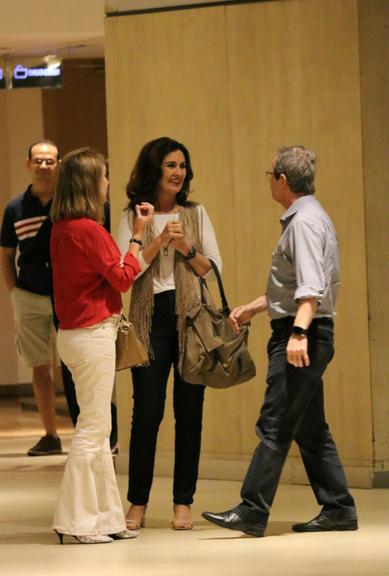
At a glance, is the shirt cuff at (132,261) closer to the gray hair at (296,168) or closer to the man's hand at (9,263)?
the gray hair at (296,168)

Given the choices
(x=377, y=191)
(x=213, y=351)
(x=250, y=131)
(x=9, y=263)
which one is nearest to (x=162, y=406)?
(x=213, y=351)

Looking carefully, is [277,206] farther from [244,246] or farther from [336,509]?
[336,509]

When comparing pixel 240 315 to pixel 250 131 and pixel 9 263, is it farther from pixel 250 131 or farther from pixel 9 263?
pixel 9 263

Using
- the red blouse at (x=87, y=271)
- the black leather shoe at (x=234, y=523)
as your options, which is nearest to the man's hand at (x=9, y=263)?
the red blouse at (x=87, y=271)

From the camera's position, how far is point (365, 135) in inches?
297

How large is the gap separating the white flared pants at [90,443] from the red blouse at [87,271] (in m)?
0.06

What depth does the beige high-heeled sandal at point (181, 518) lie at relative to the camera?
21.1ft

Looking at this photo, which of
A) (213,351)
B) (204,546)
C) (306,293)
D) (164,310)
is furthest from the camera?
(164,310)

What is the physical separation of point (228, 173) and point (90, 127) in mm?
6885

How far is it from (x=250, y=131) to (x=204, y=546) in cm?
274

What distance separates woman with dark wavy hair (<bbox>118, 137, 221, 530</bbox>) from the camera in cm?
640

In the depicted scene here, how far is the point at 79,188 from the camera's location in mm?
6133

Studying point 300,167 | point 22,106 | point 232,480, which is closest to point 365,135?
point 300,167

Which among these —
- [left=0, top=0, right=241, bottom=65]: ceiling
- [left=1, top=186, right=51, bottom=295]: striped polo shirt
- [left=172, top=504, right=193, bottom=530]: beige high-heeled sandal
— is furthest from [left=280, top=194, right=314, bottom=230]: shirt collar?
[left=0, top=0, right=241, bottom=65]: ceiling
